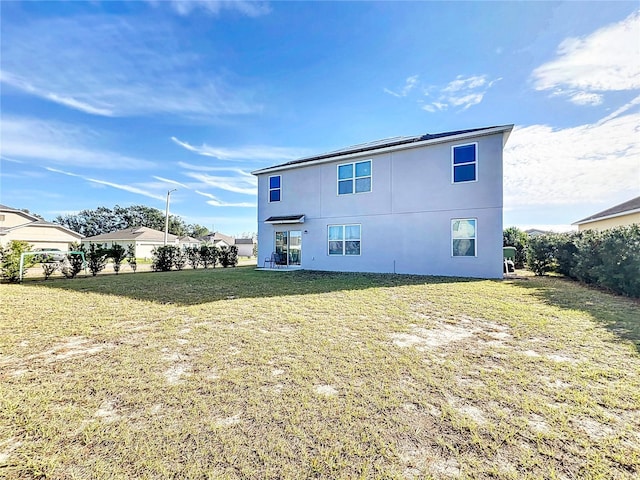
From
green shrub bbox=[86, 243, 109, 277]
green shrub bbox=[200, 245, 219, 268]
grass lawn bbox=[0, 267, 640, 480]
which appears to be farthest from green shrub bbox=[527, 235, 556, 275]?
green shrub bbox=[86, 243, 109, 277]

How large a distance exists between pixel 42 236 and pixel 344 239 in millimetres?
29607

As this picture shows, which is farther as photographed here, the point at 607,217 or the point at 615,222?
the point at 607,217

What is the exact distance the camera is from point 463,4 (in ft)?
32.1

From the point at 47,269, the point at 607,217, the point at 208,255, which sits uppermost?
the point at 607,217

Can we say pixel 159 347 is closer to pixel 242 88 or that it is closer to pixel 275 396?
pixel 275 396

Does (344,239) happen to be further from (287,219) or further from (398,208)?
(287,219)

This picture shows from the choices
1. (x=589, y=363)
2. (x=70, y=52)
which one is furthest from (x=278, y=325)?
(x=70, y=52)

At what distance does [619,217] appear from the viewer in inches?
708

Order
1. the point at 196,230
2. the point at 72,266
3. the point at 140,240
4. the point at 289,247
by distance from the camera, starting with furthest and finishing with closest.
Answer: the point at 196,230
the point at 140,240
the point at 289,247
the point at 72,266

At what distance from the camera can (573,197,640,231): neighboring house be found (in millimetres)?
16203

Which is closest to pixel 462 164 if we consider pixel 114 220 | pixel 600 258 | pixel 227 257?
pixel 600 258

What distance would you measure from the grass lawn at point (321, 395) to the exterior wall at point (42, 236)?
27.4m

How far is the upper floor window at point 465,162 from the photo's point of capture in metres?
11.2

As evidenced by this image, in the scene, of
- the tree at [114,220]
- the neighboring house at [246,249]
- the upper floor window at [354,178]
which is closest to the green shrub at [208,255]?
the upper floor window at [354,178]
